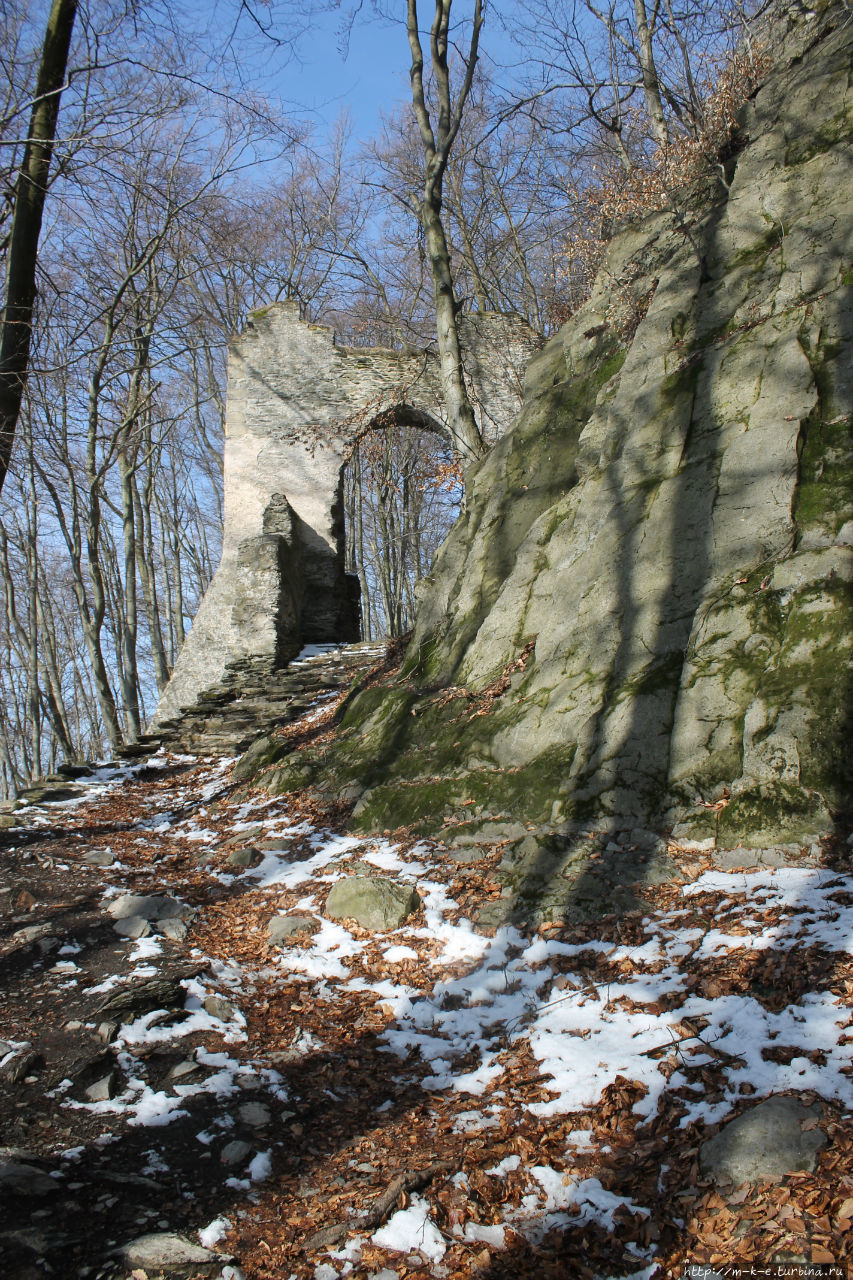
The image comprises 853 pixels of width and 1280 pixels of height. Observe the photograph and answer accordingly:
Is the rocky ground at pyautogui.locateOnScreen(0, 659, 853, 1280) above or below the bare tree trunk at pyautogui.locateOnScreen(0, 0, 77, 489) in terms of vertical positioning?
below

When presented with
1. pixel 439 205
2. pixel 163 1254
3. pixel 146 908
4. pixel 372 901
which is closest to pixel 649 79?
pixel 439 205

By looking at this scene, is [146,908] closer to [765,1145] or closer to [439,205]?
[765,1145]

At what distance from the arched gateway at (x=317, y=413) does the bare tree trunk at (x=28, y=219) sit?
8887mm

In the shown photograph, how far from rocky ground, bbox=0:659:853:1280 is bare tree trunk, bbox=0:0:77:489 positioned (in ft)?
12.1

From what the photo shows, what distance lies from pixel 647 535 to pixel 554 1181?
4200 millimetres

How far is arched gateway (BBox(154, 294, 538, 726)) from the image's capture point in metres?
14.9

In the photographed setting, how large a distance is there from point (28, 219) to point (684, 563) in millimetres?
5283

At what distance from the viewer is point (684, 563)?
16.9ft

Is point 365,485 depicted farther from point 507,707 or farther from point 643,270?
point 507,707

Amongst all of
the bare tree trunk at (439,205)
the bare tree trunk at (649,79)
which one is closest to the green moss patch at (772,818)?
the bare tree trunk at (439,205)

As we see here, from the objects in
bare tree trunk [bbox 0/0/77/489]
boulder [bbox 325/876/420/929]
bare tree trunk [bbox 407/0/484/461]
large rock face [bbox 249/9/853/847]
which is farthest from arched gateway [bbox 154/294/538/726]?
boulder [bbox 325/876/420/929]

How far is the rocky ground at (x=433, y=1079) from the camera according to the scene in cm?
209

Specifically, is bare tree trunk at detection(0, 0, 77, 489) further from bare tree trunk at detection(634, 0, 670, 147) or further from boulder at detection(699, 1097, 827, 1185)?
bare tree trunk at detection(634, 0, 670, 147)

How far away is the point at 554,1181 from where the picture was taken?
90.6 inches
